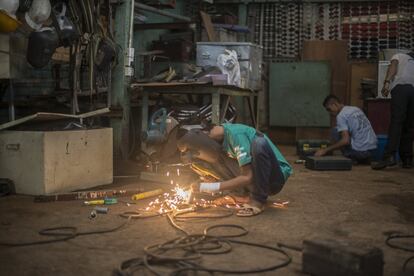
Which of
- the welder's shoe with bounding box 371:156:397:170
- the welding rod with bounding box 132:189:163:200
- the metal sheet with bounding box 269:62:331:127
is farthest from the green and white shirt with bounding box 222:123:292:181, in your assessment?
the metal sheet with bounding box 269:62:331:127

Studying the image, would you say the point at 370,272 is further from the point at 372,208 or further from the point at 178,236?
the point at 372,208

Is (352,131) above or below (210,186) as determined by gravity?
above

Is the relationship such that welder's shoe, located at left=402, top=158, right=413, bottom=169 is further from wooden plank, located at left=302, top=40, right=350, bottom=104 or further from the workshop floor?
wooden plank, located at left=302, top=40, right=350, bottom=104

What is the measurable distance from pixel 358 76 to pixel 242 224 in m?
8.03

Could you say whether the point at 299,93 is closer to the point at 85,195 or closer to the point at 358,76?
the point at 358,76

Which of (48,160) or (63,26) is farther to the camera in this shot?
(63,26)

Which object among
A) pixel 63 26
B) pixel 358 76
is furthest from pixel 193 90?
pixel 358 76

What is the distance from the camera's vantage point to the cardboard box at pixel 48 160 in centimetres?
512

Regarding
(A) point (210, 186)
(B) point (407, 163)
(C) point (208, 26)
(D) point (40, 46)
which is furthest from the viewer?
(C) point (208, 26)

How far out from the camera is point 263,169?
4.52 metres

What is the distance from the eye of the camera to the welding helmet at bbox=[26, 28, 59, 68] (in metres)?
5.67

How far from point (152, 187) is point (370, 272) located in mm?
3378

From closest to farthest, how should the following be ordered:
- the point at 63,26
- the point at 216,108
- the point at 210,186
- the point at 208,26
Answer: the point at 210,186, the point at 63,26, the point at 216,108, the point at 208,26

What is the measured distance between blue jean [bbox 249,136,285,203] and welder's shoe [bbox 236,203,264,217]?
92 millimetres
